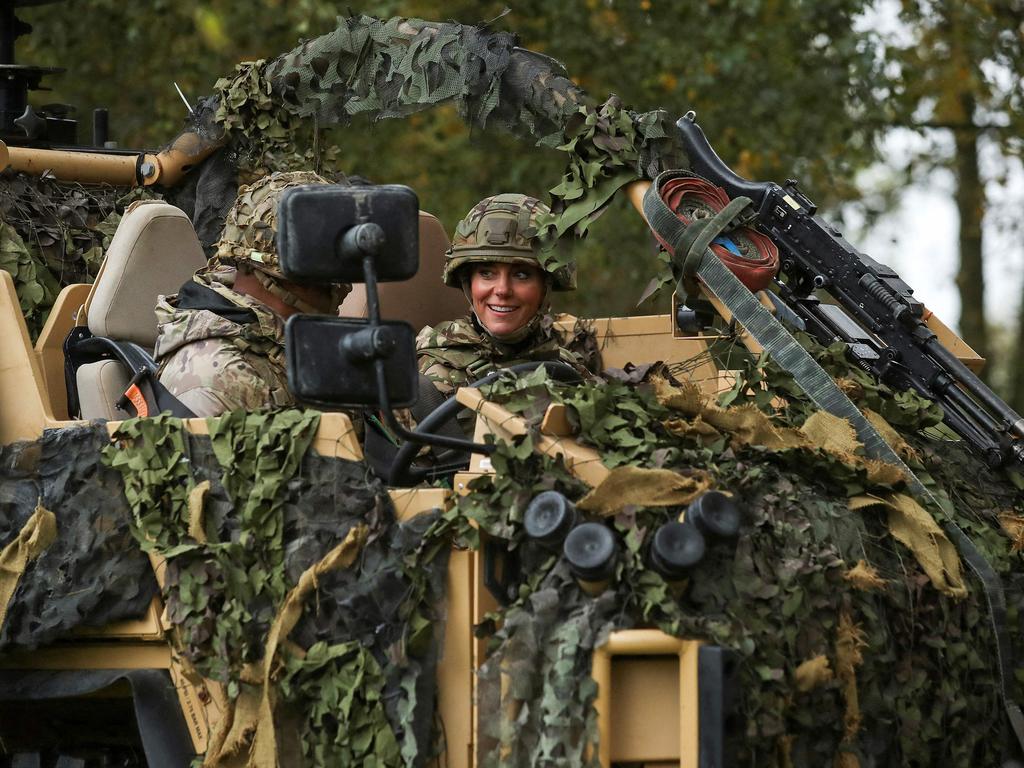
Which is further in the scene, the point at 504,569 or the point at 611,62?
the point at 611,62

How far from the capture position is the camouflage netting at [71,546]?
4387mm

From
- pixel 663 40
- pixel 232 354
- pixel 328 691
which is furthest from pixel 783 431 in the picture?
pixel 663 40

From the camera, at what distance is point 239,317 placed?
5.13m

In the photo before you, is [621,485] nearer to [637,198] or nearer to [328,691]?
[328,691]

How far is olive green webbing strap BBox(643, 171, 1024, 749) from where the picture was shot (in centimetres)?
422

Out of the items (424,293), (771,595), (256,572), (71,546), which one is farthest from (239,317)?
(771,595)

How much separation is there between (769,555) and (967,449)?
4.05ft

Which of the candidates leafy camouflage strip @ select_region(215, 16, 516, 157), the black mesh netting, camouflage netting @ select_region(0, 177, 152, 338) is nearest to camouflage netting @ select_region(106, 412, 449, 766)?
the black mesh netting

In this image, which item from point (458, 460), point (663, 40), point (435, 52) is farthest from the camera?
point (663, 40)

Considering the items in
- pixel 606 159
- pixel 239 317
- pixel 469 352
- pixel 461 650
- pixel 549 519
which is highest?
pixel 606 159

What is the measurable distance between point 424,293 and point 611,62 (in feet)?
25.1

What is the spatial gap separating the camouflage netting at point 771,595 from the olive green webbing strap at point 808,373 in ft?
0.13

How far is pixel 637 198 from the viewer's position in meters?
5.04

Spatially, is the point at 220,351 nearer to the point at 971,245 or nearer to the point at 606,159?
the point at 606,159
